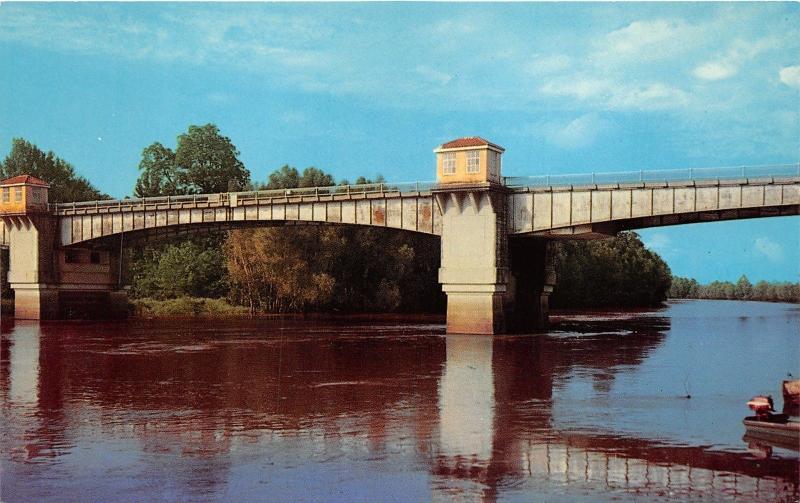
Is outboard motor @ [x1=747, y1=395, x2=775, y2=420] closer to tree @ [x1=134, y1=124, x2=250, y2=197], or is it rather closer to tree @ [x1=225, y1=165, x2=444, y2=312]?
tree @ [x1=225, y1=165, x2=444, y2=312]

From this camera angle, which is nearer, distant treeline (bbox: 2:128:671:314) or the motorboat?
the motorboat

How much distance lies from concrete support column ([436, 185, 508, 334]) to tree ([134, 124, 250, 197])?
64.1m

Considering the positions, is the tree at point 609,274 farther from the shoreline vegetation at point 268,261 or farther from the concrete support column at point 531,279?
the concrete support column at point 531,279

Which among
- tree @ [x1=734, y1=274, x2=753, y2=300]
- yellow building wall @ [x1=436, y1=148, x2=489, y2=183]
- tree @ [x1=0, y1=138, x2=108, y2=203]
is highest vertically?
tree @ [x1=0, y1=138, x2=108, y2=203]

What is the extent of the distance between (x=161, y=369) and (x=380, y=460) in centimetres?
1913

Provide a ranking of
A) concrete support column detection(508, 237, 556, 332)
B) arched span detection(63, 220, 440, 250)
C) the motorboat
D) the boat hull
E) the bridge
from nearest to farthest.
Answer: the boat hull, the motorboat, the bridge, concrete support column detection(508, 237, 556, 332), arched span detection(63, 220, 440, 250)

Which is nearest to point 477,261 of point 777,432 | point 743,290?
point 777,432

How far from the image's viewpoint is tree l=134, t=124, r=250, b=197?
11088cm

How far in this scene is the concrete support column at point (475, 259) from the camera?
166ft

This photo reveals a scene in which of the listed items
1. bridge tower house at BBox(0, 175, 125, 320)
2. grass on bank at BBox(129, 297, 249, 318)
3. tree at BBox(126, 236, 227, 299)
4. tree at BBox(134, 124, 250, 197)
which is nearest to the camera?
bridge tower house at BBox(0, 175, 125, 320)

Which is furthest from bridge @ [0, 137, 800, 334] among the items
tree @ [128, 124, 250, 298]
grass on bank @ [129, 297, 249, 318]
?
tree @ [128, 124, 250, 298]

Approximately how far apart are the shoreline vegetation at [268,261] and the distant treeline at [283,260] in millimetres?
122

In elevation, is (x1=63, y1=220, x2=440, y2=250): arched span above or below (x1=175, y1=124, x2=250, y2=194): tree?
below

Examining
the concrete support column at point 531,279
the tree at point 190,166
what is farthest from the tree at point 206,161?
the concrete support column at point 531,279
